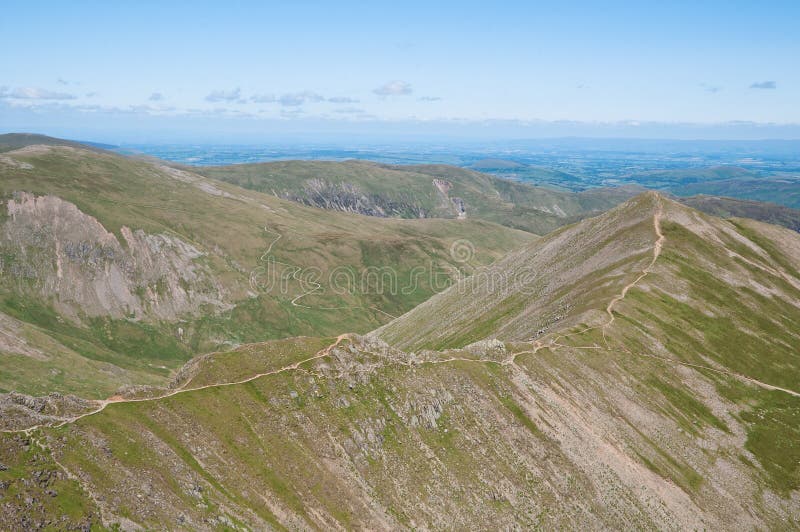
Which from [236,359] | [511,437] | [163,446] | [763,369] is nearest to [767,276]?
[763,369]

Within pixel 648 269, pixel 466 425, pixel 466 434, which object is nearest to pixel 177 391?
pixel 466 434

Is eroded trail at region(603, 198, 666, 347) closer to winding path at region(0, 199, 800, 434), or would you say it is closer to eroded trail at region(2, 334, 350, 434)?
winding path at region(0, 199, 800, 434)

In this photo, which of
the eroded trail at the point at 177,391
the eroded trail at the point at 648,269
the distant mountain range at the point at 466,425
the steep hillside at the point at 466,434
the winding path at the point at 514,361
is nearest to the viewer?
the steep hillside at the point at 466,434

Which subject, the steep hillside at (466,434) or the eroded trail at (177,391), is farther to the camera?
the eroded trail at (177,391)

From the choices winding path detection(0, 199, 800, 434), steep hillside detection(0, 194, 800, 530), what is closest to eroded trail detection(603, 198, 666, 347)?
winding path detection(0, 199, 800, 434)

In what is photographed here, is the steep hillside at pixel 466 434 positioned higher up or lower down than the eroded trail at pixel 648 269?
lower down

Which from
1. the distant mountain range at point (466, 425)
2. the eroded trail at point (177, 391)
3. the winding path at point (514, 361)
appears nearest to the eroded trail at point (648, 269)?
the winding path at point (514, 361)

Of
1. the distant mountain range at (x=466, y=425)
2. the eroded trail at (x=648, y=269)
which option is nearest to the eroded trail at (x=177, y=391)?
the distant mountain range at (x=466, y=425)

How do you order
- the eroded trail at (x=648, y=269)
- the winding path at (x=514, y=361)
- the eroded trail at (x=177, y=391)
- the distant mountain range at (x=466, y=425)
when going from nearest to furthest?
1. the distant mountain range at (x=466, y=425)
2. the eroded trail at (x=177, y=391)
3. the winding path at (x=514, y=361)
4. the eroded trail at (x=648, y=269)

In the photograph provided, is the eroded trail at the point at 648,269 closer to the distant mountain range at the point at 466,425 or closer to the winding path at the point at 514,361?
the winding path at the point at 514,361
